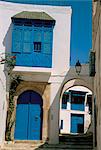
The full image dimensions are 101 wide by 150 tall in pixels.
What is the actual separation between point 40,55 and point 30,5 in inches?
125

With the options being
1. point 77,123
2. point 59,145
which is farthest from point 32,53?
point 77,123

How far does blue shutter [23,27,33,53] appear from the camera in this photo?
17375 millimetres

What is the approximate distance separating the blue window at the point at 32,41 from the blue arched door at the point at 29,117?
6.33 ft

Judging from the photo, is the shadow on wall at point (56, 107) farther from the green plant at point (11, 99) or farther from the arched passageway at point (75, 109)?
the arched passageway at point (75, 109)

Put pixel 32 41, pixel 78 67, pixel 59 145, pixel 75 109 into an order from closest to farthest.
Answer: pixel 59 145 < pixel 78 67 < pixel 32 41 < pixel 75 109

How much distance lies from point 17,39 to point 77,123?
18347mm

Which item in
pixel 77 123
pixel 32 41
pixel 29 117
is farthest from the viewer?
pixel 77 123

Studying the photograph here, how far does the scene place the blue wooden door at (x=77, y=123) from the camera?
33.4 meters

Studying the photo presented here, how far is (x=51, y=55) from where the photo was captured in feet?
57.0

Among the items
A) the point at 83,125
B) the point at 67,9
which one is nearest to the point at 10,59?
the point at 67,9

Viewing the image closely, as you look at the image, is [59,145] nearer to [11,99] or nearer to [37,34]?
[11,99]

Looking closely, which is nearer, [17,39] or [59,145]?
[59,145]

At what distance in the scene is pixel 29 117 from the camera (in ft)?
58.3

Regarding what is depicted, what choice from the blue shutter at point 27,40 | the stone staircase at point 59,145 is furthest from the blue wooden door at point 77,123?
the blue shutter at point 27,40
